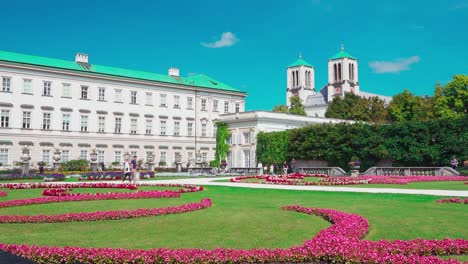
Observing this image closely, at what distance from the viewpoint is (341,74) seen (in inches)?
4904

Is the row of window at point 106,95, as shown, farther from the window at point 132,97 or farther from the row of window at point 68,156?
the row of window at point 68,156

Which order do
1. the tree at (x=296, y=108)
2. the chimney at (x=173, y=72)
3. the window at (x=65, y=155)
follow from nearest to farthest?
1. the window at (x=65, y=155)
2. the chimney at (x=173, y=72)
3. the tree at (x=296, y=108)

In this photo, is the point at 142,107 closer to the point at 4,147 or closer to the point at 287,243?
the point at 4,147

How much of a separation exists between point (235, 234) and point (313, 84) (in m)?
129

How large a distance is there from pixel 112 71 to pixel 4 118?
15.1 m

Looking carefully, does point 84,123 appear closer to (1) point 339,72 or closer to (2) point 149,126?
(2) point 149,126

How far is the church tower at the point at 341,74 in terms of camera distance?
12280cm

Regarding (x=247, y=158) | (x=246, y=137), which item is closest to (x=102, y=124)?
(x=246, y=137)

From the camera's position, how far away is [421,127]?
42250 millimetres

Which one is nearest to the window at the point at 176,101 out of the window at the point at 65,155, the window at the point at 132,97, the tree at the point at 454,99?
the window at the point at 132,97

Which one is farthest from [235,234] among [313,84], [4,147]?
[313,84]

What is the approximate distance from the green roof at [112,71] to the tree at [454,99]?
2853 centimetres

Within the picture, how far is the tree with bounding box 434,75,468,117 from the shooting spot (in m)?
59.9

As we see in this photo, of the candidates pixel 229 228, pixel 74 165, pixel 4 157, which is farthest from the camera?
pixel 4 157
